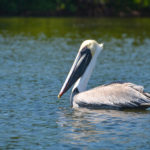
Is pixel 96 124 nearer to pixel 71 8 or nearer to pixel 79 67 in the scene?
pixel 79 67

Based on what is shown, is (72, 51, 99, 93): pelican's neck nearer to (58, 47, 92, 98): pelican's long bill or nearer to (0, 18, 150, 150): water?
(58, 47, 92, 98): pelican's long bill

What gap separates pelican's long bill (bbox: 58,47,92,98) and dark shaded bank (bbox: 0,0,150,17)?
50.5m

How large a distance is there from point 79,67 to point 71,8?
52.8 meters

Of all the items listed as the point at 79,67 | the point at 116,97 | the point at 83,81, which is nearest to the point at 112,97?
Answer: the point at 116,97

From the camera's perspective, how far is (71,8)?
6319 cm

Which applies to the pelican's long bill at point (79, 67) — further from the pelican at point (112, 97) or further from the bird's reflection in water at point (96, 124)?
the bird's reflection in water at point (96, 124)

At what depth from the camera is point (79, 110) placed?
400 inches

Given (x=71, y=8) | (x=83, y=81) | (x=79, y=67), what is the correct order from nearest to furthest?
(x=83, y=81) < (x=79, y=67) < (x=71, y=8)

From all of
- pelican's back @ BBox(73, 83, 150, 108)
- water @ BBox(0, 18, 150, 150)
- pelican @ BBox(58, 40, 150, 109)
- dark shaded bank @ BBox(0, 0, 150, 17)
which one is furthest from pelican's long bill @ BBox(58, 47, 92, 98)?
dark shaded bank @ BBox(0, 0, 150, 17)

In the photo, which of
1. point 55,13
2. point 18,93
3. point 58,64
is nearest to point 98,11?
point 55,13

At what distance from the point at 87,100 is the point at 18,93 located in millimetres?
2475

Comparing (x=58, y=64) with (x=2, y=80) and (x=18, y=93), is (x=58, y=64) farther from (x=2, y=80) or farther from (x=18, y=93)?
(x=18, y=93)

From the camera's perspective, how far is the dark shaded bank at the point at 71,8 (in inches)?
2442

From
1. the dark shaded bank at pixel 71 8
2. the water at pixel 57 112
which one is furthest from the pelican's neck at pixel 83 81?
the dark shaded bank at pixel 71 8
